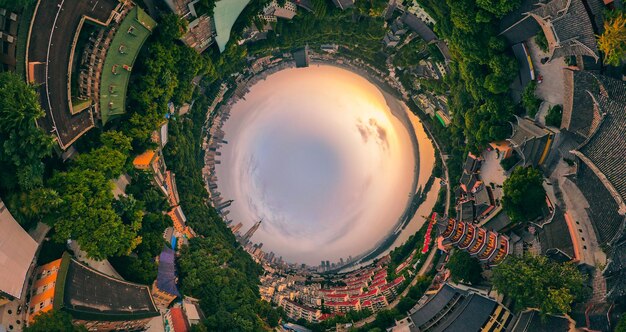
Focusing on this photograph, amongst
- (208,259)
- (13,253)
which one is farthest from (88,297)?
(208,259)

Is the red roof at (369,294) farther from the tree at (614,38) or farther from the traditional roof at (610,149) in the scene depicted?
the tree at (614,38)

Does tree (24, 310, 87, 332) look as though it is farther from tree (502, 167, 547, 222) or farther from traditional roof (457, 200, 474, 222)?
traditional roof (457, 200, 474, 222)

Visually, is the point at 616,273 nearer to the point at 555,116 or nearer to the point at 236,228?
the point at 555,116

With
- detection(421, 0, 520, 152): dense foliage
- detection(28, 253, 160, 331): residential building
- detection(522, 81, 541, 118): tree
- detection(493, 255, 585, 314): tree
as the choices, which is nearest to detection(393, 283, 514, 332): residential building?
detection(493, 255, 585, 314): tree

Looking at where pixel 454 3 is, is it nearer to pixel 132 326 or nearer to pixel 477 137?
pixel 477 137

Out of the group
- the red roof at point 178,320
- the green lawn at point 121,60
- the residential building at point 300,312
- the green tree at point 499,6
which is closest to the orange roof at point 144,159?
the green lawn at point 121,60

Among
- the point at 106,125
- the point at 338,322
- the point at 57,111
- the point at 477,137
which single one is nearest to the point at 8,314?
the point at 57,111
